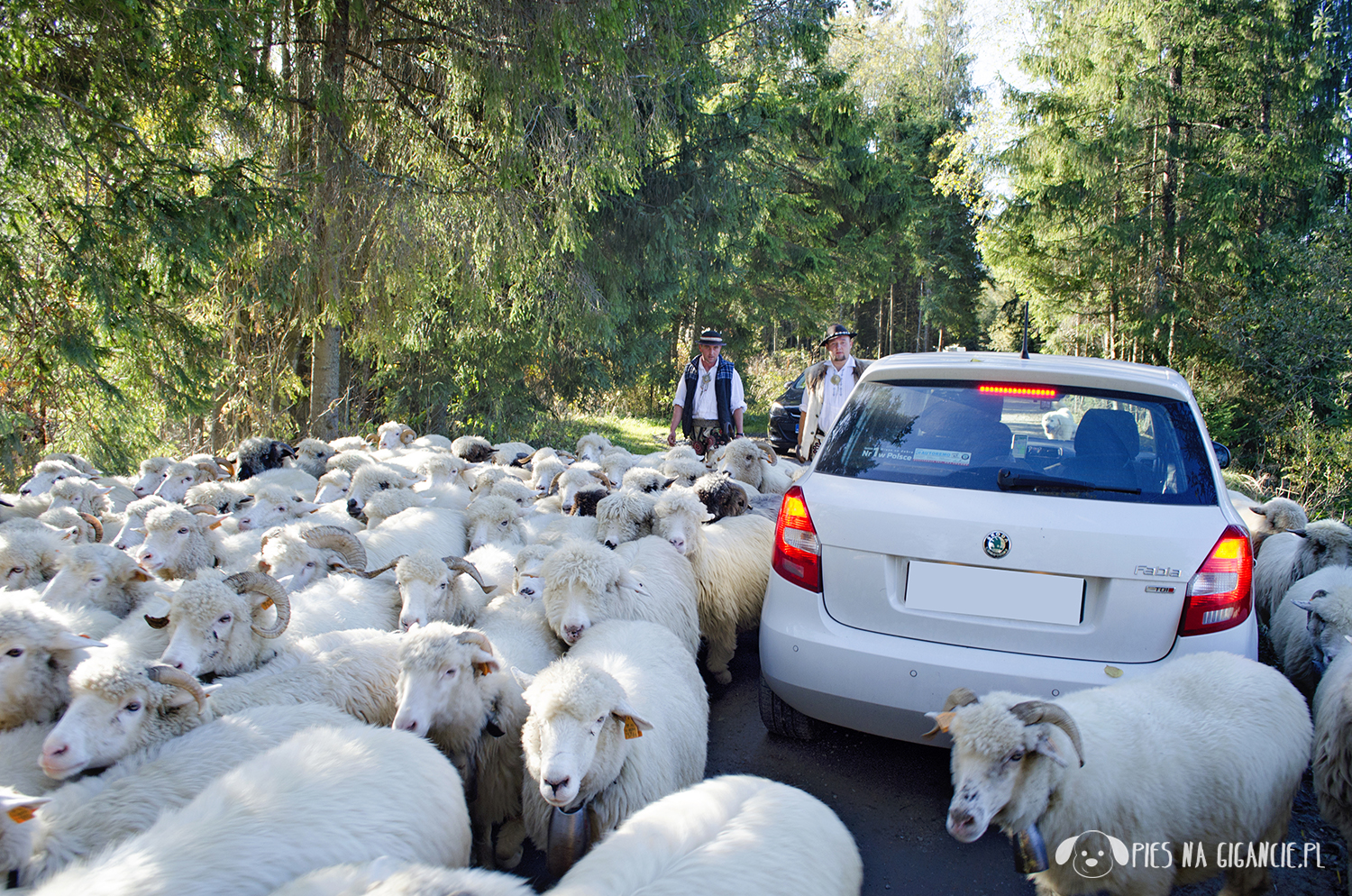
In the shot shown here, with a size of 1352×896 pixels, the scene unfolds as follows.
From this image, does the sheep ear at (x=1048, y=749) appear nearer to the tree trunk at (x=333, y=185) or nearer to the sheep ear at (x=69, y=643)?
the sheep ear at (x=69, y=643)

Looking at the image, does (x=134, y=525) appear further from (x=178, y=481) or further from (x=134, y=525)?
(x=178, y=481)

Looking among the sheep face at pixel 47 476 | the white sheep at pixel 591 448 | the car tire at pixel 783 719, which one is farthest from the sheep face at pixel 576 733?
the white sheep at pixel 591 448

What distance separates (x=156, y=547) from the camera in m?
4.60

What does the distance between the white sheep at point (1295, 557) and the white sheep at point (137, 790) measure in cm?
512

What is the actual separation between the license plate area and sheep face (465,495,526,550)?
3.33 metres

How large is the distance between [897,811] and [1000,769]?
1.18 metres

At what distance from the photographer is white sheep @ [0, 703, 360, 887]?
2.07m

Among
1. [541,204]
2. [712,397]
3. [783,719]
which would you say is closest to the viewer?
[783,719]

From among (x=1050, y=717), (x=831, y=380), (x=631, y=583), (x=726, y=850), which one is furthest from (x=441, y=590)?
(x=831, y=380)

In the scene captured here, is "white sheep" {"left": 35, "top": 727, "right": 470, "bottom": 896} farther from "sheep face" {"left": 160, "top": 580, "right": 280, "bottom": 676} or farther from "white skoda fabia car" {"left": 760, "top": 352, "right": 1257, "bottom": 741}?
"white skoda fabia car" {"left": 760, "top": 352, "right": 1257, "bottom": 741}

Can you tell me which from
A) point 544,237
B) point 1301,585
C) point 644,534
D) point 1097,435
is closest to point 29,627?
point 644,534

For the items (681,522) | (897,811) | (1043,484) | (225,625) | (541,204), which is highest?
(541,204)

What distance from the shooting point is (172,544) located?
4.66m

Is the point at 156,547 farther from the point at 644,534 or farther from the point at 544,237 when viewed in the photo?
the point at 544,237
